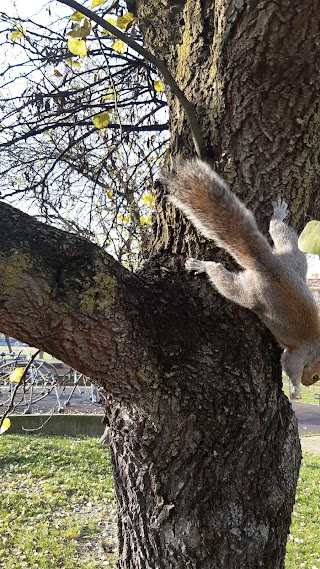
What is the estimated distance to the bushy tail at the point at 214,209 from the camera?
1494mm

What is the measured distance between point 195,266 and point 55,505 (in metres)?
4.18

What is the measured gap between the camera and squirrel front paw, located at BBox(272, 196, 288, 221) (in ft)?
5.08

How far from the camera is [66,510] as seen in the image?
15.9 feet

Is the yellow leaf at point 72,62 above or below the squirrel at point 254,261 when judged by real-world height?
above

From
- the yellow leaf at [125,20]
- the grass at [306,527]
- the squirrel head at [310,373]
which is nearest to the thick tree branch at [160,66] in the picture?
the yellow leaf at [125,20]

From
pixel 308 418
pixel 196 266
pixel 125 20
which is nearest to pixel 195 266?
pixel 196 266

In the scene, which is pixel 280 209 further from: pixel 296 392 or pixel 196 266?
pixel 296 392

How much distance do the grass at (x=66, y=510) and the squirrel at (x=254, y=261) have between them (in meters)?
2.80

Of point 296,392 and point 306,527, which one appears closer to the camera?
point 296,392

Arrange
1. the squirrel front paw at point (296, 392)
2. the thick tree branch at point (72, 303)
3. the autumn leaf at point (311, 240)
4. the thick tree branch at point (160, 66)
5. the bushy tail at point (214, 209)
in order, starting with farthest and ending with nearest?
the squirrel front paw at point (296, 392) → the bushy tail at point (214, 209) → the thick tree branch at point (160, 66) → the thick tree branch at point (72, 303) → the autumn leaf at point (311, 240)

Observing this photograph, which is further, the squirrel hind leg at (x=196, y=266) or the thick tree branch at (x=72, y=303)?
the squirrel hind leg at (x=196, y=266)

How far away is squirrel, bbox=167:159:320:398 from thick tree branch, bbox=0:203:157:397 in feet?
1.13

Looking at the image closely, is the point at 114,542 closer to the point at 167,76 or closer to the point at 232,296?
the point at 232,296

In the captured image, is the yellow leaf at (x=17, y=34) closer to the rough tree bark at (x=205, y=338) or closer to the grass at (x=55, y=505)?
the rough tree bark at (x=205, y=338)
